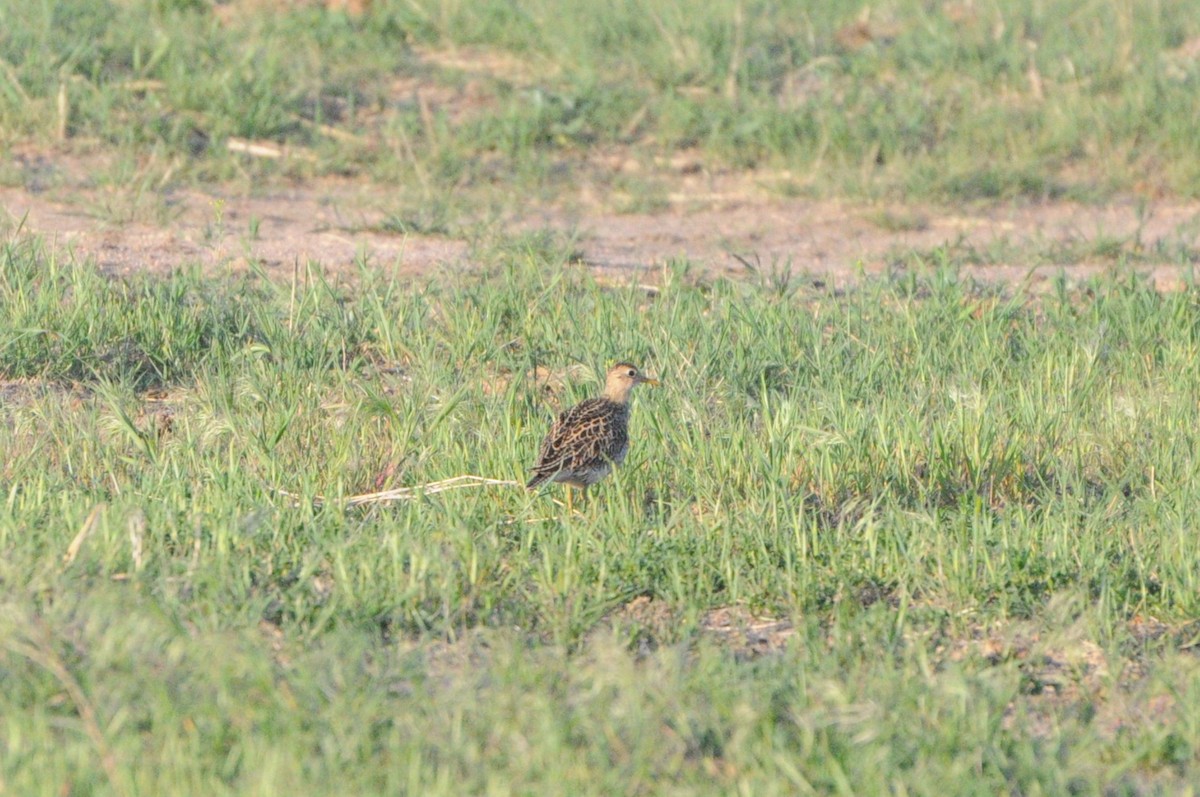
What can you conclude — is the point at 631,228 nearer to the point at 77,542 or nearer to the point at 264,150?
the point at 264,150

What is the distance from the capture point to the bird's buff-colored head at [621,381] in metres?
6.12

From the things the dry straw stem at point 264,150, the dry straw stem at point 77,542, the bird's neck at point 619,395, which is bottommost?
the dry straw stem at point 264,150

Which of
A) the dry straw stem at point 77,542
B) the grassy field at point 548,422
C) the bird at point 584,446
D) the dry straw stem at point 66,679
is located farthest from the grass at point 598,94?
the dry straw stem at point 66,679

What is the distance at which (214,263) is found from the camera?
800 centimetres

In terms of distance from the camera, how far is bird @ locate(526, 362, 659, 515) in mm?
5348

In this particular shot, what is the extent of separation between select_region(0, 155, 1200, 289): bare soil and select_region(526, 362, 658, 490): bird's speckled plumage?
2116 mm

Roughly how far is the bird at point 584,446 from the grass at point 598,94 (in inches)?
151

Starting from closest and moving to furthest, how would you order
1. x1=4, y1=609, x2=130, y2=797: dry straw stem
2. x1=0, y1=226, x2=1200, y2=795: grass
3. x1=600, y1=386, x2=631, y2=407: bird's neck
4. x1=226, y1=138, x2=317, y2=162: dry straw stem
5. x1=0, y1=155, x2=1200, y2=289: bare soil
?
x1=4, y1=609, x2=130, y2=797: dry straw stem
x1=0, y1=226, x2=1200, y2=795: grass
x1=600, y1=386, x2=631, y2=407: bird's neck
x1=0, y1=155, x2=1200, y2=289: bare soil
x1=226, y1=138, x2=317, y2=162: dry straw stem

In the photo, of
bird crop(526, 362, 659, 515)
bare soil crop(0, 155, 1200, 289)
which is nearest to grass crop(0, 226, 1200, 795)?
bird crop(526, 362, 659, 515)

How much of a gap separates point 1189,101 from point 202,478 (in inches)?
289

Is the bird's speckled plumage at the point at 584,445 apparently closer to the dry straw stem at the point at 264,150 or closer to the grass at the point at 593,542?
the grass at the point at 593,542

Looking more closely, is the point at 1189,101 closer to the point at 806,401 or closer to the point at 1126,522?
the point at 806,401

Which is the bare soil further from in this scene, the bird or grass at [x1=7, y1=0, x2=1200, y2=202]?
the bird

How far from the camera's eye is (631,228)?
373 inches
